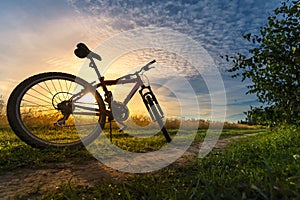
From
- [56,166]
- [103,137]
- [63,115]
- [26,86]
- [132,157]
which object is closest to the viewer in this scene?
[56,166]

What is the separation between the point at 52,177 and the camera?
329 cm

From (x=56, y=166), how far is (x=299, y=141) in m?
4.50

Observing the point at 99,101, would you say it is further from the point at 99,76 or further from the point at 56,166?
the point at 56,166

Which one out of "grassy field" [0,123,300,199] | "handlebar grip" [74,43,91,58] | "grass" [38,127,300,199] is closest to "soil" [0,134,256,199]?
"grassy field" [0,123,300,199]

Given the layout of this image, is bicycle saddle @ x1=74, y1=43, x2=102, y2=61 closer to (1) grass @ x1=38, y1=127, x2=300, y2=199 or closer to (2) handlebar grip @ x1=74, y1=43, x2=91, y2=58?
(2) handlebar grip @ x1=74, y1=43, x2=91, y2=58

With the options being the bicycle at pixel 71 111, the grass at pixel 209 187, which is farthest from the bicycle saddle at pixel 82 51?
the grass at pixel 209 187

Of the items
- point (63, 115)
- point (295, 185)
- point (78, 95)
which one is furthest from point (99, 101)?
point (295, 185)

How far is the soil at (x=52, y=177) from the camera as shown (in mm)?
2807

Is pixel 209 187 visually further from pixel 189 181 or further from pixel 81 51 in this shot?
pixel 81 51

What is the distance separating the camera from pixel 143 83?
6.76 metres

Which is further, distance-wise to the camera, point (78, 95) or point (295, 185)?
point (78, 95)

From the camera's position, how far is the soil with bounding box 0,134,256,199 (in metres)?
2.81

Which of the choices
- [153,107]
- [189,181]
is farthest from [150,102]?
[189,181]

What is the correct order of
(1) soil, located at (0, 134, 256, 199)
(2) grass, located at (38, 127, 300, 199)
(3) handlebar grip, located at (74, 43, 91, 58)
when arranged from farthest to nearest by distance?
(3) handlebar grip, located at (74, 43, 91, 58) < (1) soil, located at (0, 134, 256, 199) < (2) grass, located at (38, 127, 300, 199)
